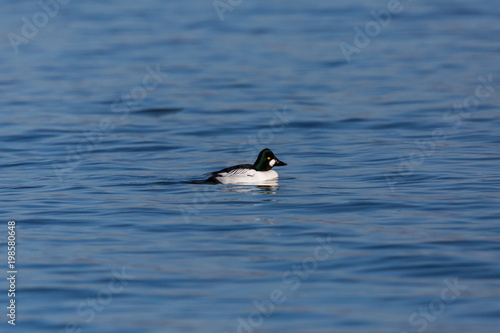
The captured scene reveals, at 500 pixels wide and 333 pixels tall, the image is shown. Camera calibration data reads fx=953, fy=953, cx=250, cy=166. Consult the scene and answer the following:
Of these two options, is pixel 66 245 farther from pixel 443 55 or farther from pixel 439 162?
pixel 443 55

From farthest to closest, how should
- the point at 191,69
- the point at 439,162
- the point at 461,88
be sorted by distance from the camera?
the point at 191,69 < the point at 461,88 < the point at 439,162

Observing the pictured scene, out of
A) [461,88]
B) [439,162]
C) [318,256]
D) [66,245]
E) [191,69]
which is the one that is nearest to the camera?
[318,256]

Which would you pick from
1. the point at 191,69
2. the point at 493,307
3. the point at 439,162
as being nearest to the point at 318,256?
the point at 493,307

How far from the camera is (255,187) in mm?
17609

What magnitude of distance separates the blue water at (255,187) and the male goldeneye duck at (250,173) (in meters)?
0.24

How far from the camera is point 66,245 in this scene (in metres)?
13.1

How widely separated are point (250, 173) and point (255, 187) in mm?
340

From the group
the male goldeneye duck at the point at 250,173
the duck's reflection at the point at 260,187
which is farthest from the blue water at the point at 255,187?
the male goldeneye duck at the point at 250,173

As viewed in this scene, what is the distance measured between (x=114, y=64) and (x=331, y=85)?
8.79 metres

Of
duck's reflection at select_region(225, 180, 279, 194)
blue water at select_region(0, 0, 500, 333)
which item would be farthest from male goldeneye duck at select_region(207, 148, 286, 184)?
blue water at select_region(0, 0, 500, 333)

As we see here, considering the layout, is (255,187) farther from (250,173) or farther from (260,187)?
(250,173)

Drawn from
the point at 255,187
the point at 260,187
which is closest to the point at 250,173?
the point at 255,187

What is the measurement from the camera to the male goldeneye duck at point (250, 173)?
1744 centimetres

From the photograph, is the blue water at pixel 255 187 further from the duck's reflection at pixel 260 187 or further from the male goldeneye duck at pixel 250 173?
the male goldeneye duck at pixel 250 173
